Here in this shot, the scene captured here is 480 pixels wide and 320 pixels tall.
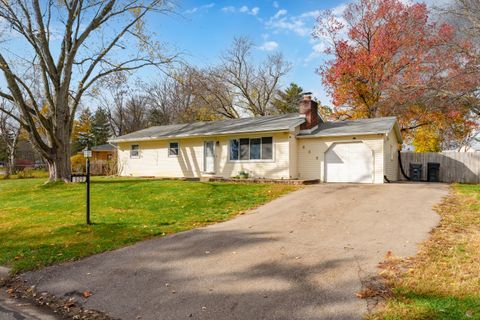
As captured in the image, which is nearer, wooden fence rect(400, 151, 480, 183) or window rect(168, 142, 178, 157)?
wooden fence rect(400, 151, 480, 183)

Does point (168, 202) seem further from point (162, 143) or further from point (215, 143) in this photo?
point (162, 143)

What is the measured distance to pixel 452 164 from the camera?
19.5 meters

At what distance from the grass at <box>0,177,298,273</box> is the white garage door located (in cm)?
329

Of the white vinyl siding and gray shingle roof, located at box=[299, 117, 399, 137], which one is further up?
gray shingle roof, located at box=[299, 117, 399, 137]

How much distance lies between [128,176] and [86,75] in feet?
23.3

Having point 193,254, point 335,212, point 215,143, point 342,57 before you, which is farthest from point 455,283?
point 342,57

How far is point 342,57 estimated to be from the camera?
26109 millimetres

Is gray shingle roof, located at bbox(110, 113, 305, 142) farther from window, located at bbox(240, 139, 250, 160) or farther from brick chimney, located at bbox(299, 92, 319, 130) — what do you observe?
window, located at bbox(240, 139, 250, 160)

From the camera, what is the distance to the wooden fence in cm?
1919

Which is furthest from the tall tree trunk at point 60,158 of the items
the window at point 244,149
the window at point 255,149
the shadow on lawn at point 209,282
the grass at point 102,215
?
the shadow on lawn at point 209,282

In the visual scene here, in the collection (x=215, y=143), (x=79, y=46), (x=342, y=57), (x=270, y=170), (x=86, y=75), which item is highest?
(x=342, y=57)

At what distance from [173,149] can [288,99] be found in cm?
2254

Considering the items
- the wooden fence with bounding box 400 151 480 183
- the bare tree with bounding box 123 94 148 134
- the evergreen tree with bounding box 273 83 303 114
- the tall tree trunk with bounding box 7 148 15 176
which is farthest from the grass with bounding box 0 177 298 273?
the bare tree with bounding box 123 94 148 134

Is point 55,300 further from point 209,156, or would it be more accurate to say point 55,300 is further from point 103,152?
point 103,152
